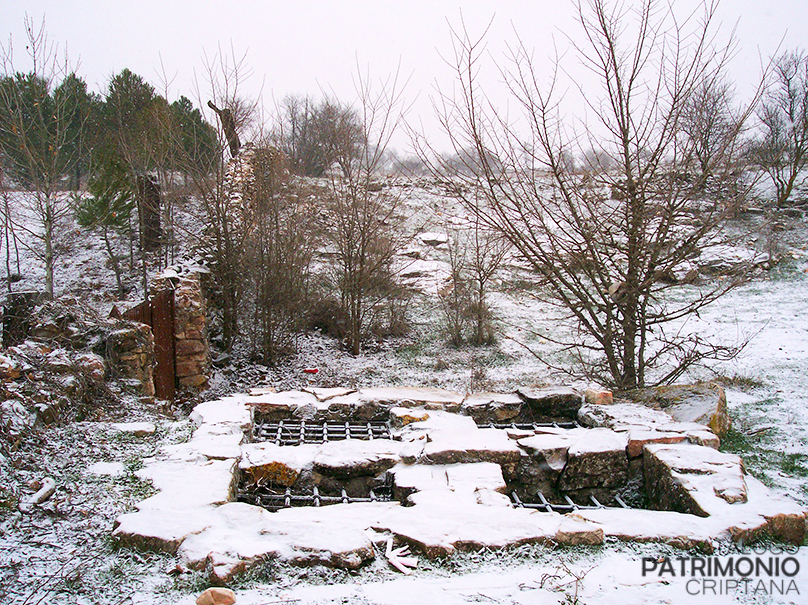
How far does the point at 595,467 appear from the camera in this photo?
3570 mm

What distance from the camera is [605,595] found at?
85.4 inches

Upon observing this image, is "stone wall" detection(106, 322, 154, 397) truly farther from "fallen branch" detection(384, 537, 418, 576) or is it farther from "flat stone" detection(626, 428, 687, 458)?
"flat stone" detection(626, 428, 687, 458)

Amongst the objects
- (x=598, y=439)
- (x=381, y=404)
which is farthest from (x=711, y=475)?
(x=381, y=404)

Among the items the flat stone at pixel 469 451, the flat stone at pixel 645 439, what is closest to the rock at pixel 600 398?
the flat stone at pixel 645 439

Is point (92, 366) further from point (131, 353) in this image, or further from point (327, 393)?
point (327, 393)

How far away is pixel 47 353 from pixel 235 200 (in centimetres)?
623

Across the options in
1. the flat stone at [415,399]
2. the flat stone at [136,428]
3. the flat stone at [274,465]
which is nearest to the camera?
the flat stone at [274,465]

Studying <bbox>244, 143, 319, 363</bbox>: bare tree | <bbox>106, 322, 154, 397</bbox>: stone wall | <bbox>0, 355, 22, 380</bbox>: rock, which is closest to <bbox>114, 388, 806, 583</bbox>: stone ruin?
<bbox>0, 355, 22, 380</bbox>: rock

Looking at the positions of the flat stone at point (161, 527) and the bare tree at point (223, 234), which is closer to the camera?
the flat stone at point (161, 527)

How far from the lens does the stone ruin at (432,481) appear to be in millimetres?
2482

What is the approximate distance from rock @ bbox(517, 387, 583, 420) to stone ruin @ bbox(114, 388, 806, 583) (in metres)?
0.01

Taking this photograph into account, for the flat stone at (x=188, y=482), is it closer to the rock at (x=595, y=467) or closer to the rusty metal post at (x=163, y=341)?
the rock at (x=595, y=467)

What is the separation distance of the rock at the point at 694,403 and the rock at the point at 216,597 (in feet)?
12.5

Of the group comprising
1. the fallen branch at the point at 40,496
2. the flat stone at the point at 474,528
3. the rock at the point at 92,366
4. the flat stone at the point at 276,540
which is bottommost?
the flat stone at the point at 474,528
